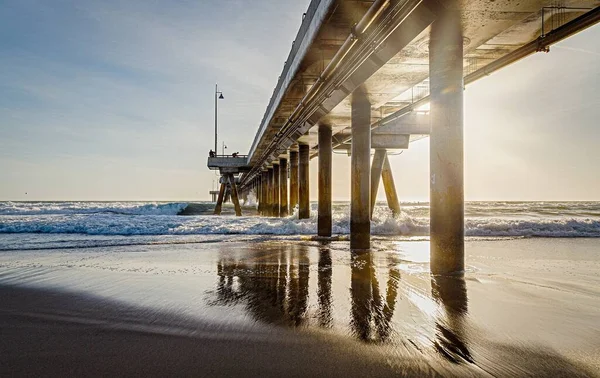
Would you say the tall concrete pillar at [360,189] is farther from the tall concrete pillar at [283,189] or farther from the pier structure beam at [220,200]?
the pier structure beam at [220,200]

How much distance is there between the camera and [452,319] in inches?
133

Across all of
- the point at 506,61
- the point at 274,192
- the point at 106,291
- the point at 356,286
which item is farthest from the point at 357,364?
the point at 274,192

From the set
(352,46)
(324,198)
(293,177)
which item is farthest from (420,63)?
(293,177)

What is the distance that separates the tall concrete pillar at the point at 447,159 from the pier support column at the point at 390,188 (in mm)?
15402

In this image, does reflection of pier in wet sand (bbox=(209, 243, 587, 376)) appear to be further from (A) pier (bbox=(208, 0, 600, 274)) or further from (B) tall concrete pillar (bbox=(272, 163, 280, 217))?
(B) tall concrete pillar (bbox=(272, 163, 280, 217))

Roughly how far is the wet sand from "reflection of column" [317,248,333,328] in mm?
19

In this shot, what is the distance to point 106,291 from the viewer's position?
464cm

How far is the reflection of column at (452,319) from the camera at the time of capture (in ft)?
8.46

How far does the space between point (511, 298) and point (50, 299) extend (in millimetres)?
5328

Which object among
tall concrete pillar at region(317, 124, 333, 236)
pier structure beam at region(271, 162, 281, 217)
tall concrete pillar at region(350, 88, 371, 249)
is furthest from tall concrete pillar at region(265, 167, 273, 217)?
tall concrete pillar at region(350, 88, 371, 249)

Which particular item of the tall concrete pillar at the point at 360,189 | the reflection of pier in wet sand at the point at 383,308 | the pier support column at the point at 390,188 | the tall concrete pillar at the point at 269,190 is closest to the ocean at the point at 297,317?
the reflection of pier in wet sand at the point at 383,308

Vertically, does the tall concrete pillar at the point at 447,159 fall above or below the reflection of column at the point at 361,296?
above

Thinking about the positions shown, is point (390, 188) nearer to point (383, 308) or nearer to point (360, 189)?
point (360, 189)

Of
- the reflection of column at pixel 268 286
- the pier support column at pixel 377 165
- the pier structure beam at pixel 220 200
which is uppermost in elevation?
the pier support column at pixel 377 165
